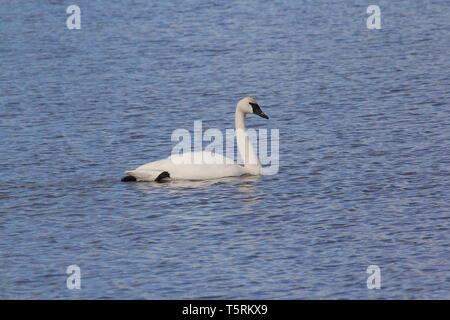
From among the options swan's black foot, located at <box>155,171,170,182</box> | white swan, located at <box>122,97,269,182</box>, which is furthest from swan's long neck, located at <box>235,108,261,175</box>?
swan's black foot, located at <box>155,171,170,182</box>

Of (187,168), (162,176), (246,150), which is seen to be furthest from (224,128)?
(162,176)

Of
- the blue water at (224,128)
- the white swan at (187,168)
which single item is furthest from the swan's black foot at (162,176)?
the blue water at (224,128)

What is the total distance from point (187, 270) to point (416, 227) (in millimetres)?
→ 3835

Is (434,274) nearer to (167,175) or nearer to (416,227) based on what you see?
(416,227)

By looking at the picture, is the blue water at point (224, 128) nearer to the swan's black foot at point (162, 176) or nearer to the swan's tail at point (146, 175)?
the swan's tail at point (146, 175)

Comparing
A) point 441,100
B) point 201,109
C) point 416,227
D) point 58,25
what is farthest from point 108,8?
point 416,227

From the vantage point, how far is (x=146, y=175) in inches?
768

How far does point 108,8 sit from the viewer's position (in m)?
40.0

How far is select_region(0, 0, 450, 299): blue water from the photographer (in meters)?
14.7

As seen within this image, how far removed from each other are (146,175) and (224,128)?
4699 millimetres

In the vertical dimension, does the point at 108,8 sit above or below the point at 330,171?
above

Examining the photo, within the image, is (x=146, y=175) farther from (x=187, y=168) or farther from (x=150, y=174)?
(x=187, y=168)

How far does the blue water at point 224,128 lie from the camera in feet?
48.3
